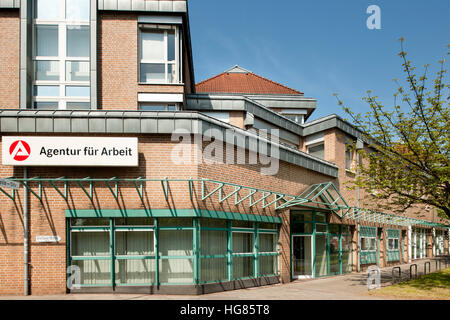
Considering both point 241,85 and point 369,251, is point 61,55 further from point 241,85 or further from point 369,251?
point 369,251

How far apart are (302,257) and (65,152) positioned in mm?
10931

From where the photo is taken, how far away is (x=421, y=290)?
1414 cm

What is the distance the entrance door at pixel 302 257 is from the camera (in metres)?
18.1

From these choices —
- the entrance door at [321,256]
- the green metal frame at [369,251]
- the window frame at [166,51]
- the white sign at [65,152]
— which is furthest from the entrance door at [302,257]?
the white sign at [65,152]

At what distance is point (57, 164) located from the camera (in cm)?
1220

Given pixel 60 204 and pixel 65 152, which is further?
pixel 60 204

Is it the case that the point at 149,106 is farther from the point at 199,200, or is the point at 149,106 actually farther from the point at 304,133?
the point at 304,133

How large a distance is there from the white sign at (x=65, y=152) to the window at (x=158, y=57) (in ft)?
17.4

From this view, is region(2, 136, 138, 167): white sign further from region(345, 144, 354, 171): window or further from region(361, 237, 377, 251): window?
region(361, 237, 377, 251): window

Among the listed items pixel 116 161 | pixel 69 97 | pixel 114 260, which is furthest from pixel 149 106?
pixel 114 260

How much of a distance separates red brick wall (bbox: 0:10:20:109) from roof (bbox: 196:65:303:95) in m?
13.8

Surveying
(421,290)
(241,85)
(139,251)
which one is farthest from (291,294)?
(241,85)

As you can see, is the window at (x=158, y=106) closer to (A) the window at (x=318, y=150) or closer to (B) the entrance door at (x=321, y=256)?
(B) the entrance door at (x=321, y=256)

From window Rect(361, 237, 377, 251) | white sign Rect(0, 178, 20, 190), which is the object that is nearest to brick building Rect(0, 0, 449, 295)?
white sign Rect(0, 178, 20, 190)
